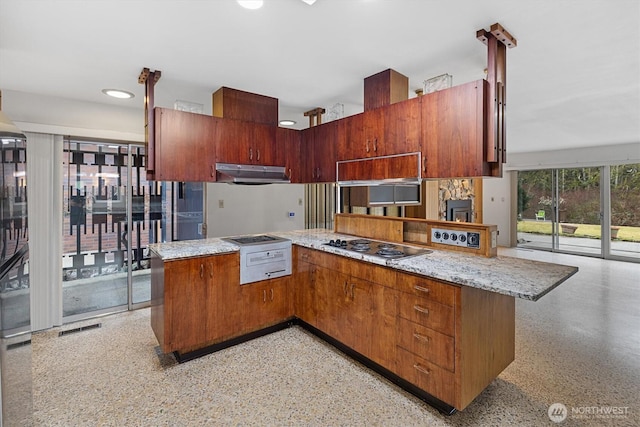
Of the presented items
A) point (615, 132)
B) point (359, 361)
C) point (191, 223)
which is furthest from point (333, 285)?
point (615, 132)

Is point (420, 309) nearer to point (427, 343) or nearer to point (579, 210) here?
point (427, 343)

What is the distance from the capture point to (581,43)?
215 centimetres

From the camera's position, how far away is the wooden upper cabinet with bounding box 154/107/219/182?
279 cm

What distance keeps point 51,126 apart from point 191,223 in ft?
5.82

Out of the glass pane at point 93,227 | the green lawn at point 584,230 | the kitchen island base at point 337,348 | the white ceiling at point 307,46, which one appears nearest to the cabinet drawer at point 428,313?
the kitchen island base at point 337,348

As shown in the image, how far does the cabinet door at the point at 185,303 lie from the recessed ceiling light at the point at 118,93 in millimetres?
1963

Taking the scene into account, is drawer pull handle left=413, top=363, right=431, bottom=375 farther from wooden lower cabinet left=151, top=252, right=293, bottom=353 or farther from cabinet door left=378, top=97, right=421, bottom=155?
cabinet door left=378, top=97, right=421, bottom=155

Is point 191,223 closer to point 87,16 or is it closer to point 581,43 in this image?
point 87,16

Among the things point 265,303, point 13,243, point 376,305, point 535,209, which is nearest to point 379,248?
point 376,305

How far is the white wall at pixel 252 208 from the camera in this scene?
4.24 meters

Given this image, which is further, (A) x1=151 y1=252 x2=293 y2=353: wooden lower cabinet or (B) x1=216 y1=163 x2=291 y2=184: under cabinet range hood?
(B) x1=216 y1=163 x2=291 y2=184: under cabinet range hood

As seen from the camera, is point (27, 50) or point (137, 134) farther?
point (137, 134)

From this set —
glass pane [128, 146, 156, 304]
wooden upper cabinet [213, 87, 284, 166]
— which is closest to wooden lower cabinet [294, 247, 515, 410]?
wooden upper cabinet [213, 87, 284, 166]

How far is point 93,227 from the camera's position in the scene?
3611mm
